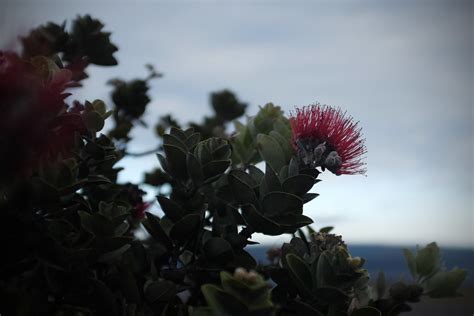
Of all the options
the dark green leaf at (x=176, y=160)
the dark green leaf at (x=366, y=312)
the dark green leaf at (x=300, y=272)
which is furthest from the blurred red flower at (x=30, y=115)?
the dark green leaf at (x=366, y=312)

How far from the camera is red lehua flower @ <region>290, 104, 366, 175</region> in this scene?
4.03 feet

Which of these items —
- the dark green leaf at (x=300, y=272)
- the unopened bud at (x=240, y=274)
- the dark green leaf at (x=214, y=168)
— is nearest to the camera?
the unopened bud at (x=240, y=274)

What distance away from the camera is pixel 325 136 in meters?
1.24

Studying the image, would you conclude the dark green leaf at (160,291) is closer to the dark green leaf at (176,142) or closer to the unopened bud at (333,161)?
the dark green leaf at (176,142)

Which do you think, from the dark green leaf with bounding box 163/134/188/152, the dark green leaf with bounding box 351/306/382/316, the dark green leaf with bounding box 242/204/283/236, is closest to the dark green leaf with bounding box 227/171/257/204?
the dark green leaf with bounding box 242/204/283/236

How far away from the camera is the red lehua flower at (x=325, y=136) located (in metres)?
1.23

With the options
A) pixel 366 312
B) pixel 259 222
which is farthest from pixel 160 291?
pixel 366 312

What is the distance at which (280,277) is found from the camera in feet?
3.76

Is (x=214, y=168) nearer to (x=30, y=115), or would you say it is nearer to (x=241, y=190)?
(x=241, y=190)

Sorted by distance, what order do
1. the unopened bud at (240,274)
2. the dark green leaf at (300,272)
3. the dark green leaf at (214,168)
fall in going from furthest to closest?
the dark green leaf at (214,168)
the dark green leaf at (300,272)
the unopened bud at (240,274)

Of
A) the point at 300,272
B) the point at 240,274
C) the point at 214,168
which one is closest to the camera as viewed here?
the point at 240,274

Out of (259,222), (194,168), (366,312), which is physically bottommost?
(366,312)

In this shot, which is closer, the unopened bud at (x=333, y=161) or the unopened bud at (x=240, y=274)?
the unopened bud at (x=240, y=274)

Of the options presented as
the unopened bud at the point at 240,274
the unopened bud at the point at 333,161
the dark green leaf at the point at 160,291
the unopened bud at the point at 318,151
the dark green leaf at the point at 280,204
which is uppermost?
the unopened bud at the point at 318,151
